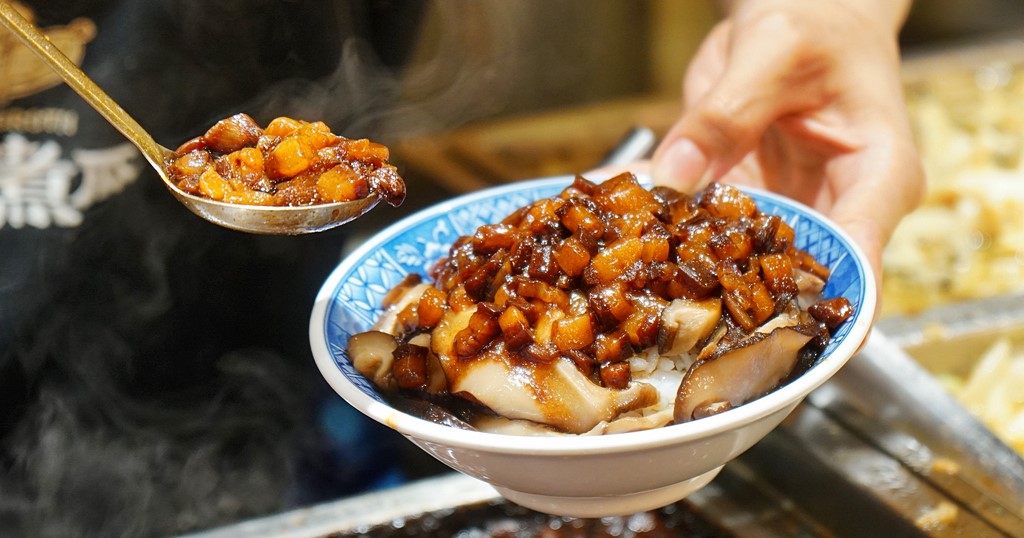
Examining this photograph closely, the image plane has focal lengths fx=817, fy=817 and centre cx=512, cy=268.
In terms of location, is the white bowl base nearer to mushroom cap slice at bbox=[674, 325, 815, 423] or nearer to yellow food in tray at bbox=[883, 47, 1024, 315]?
mushroom cap slice at bbox=[674, 325, 815, 423]

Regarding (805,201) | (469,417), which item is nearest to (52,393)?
(469,417)

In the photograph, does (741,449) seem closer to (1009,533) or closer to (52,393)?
(1009,533)

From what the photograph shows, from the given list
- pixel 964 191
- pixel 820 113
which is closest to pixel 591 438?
pixel 820 113

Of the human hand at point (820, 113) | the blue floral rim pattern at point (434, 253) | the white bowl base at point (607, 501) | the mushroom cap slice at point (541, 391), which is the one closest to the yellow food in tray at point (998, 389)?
the human hand at point (820, 113)

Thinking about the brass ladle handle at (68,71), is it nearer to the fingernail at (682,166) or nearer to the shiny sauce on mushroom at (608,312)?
the shiny sauce on mushroom at (608,312)

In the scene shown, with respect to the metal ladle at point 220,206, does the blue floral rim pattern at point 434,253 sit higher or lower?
lower

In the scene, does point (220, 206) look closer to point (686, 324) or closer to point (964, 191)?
point (686, 324)

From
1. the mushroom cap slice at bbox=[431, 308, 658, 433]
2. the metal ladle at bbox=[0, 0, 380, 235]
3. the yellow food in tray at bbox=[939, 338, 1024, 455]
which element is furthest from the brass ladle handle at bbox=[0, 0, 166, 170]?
the yellow food in tray at bbox=[939, 338, 1024, 455]
